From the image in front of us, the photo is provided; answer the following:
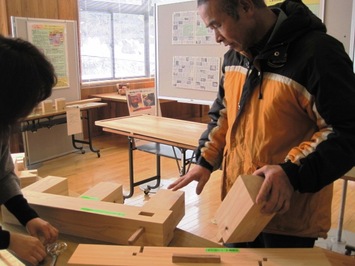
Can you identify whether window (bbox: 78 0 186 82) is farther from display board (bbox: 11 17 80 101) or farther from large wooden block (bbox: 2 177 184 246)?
large wooden block (bbox: 2 177 184 246)

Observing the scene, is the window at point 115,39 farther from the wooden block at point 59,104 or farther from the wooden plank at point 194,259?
the wooden plank at point 194,259

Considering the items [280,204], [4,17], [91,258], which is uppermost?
[4,17]

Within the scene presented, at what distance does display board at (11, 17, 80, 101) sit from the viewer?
4.45 meters

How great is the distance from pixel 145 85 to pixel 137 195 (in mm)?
3123

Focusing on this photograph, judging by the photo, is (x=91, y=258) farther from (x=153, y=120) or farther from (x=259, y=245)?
(x=153, y=120)

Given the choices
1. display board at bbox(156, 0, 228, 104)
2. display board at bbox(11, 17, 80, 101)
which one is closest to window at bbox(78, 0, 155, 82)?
display board at bbox(11, 17, 80, 101)

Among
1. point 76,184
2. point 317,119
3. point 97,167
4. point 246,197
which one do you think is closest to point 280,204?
point 246,197

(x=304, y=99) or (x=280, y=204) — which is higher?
(x=304, y=99)

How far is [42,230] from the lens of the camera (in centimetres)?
108

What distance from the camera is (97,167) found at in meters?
4.45

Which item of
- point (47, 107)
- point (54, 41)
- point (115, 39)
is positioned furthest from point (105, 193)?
point (115, 39)

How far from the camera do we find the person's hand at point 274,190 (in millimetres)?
884

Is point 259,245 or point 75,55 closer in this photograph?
point 259,245

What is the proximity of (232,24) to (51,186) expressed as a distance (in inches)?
33.2
